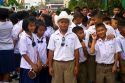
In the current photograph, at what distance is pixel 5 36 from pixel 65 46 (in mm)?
1774

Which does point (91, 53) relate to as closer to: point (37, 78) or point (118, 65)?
point (118, 65)

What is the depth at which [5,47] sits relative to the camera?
25.2 ft

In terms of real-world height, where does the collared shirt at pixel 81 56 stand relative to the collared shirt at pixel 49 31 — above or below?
below

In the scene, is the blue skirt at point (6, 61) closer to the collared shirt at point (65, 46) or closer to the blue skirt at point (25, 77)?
the blue skirt at point (25, 77)

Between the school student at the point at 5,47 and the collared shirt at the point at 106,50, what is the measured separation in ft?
6.54

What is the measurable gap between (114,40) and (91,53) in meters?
0.50

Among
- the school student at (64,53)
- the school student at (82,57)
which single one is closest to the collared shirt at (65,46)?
the school student at (64,53)

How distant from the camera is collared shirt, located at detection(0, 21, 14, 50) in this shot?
25.0ft

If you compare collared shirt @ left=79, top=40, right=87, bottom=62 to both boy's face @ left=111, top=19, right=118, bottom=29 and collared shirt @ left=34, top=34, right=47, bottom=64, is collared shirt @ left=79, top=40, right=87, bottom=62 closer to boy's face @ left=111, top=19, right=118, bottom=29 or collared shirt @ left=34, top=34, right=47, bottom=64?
collared shirt @ left=34, top=34, right=47, bottom=64

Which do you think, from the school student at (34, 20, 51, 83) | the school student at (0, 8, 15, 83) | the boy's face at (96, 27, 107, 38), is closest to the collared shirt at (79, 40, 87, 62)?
the boy's face at (96, 27, 107, 38)

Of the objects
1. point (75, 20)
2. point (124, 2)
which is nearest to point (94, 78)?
point (75, 20)

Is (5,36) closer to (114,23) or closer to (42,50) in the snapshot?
(42,50)

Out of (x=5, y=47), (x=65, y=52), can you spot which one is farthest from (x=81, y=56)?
(x=5, y=47)

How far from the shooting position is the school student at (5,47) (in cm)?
763
